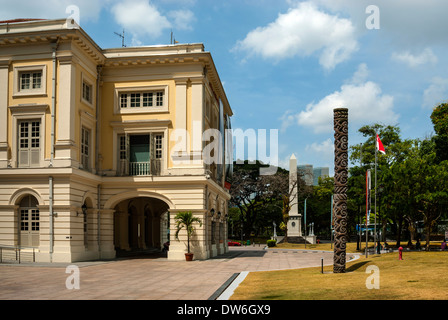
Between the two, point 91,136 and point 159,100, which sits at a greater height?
point 159,100

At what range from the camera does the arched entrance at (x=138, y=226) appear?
37.2 meters

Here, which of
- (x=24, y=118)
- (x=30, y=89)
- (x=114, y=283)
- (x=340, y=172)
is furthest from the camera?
(x=30, y=89)

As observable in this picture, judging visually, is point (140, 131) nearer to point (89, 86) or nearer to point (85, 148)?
point (85, 148)

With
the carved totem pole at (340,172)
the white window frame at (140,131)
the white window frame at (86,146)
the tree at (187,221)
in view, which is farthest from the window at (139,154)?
the carved totem pole at (340,172)

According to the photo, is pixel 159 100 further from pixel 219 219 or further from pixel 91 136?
pixel 219 219

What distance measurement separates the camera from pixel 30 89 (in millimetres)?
30188

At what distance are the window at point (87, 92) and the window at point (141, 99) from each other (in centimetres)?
212

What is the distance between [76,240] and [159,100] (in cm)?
1067

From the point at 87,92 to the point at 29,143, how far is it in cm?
526

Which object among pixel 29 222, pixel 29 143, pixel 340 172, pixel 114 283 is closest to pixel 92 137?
pixel 29 143

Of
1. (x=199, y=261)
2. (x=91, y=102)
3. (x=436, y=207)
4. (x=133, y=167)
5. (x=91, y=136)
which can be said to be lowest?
(x=199, y=261)

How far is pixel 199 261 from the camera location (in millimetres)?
30078

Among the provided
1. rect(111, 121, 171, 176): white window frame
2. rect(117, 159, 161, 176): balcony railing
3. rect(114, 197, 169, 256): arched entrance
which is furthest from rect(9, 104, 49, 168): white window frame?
rect(114, 197, 169, 256): arched entrance
